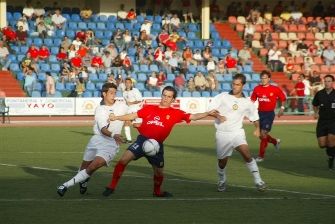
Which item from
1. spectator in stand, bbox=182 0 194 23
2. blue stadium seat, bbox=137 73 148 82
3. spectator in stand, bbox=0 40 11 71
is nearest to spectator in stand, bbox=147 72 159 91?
blue stadium seat, bbox=137 73 148 82

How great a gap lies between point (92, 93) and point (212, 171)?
22.4 meters

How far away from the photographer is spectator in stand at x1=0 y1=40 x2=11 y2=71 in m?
43.1

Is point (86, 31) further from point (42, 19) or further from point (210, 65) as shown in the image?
point (210, 65)

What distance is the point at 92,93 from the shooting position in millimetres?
42312

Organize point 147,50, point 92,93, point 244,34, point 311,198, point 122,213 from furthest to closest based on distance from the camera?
point 244,34 → point 147,50 → point 92,93 → point 311,198 → point 122,213

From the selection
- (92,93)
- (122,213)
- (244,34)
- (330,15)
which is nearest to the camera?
(122,213)

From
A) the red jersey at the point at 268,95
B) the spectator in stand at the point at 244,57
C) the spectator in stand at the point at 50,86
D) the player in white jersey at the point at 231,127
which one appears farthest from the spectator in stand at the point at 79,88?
the player in white jersey at the point at 231,127

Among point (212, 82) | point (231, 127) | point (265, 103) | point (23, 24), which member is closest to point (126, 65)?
point (212, 82)

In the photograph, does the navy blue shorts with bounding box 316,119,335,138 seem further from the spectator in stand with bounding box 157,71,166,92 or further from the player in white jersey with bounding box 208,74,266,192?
the spectator in stand with bounding box 157,71,166,92

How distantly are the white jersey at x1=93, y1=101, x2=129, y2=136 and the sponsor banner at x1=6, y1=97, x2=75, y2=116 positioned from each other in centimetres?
2465

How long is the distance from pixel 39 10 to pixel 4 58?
5139 mm

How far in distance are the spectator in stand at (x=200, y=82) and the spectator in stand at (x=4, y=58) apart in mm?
8056

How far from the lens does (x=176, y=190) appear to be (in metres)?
16.7

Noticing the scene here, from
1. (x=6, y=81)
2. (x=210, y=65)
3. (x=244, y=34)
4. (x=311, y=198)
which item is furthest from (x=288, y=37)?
(x=311, y=198)
